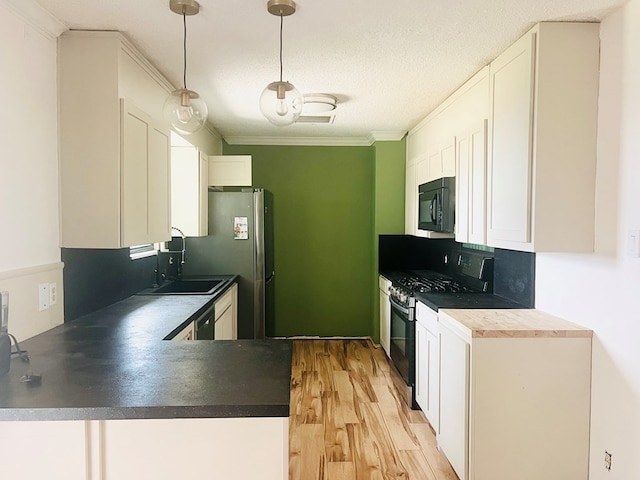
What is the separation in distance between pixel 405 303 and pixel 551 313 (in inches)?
43.9

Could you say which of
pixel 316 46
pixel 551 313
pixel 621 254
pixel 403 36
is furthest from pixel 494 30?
pixel 551 313

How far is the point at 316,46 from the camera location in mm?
2369

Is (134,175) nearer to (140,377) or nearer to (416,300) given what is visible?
(140,377)

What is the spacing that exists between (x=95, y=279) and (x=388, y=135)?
3299 millimetres

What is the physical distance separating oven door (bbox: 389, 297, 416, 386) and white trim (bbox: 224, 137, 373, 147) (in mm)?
2028

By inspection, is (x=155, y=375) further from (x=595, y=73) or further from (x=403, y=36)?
(x=595, y=73)

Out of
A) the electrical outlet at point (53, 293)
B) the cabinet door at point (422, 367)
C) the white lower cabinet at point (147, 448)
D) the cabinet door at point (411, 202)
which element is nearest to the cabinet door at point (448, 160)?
the cabinet door at point (411, 202)

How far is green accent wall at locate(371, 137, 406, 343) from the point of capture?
4.78 metres

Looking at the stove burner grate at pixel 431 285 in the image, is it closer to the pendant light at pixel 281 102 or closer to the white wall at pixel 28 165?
the pendant light at pixel 281 102

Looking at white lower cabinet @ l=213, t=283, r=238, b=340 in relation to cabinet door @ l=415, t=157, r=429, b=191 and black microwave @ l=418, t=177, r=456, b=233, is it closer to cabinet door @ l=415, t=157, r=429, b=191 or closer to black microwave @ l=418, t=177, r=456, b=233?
black microwave @ l=418, t=177, r=456, b=233

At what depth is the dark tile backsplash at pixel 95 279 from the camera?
7.32 ft

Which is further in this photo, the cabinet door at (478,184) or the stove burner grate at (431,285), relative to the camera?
the stove burner grate at (431,285)

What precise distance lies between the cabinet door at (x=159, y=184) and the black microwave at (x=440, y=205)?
196 cm

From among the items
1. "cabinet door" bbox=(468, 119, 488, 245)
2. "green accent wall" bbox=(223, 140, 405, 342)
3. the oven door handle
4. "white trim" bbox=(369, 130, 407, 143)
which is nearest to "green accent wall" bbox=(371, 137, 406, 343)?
"white trim" bbox=(369, 130, 407, 143)
